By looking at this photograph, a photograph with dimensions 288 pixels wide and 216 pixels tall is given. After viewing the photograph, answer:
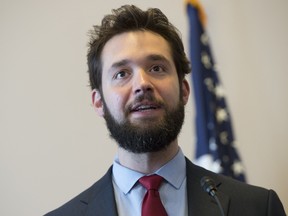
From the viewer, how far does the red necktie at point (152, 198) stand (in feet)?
4.15

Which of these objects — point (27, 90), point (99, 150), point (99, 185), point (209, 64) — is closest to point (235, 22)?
point (209, 64)

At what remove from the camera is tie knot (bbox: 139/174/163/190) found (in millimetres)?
1335

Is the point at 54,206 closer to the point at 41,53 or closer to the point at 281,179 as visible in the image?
the point at 41,53

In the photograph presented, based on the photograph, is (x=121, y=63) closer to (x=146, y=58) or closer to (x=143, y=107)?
(x=146, y=58)

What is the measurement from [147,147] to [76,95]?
1109 mm

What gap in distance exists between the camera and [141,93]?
4.34 feet

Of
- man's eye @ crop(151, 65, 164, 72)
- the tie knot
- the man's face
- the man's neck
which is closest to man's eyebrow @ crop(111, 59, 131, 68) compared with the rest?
the man's face

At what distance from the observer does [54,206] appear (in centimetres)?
221

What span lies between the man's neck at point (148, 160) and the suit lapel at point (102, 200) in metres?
0.12

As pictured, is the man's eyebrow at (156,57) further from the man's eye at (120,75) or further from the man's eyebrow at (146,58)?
the man's eye at (120,75)

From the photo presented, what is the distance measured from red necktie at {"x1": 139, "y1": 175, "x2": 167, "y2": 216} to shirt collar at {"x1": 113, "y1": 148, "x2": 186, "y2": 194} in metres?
0.03

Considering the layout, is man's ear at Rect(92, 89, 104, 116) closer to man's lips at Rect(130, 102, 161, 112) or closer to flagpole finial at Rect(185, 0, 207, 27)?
man's lips at Rect(130, 102, 161, 112)

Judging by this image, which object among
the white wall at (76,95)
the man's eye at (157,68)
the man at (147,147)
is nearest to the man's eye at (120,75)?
the man at (147,147)

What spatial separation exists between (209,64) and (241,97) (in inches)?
12.9
